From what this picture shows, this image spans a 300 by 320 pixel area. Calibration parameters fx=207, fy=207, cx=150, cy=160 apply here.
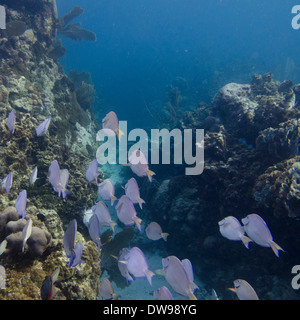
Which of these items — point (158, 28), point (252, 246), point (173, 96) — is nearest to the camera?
point (252, 246)

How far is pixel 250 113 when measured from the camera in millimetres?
6254

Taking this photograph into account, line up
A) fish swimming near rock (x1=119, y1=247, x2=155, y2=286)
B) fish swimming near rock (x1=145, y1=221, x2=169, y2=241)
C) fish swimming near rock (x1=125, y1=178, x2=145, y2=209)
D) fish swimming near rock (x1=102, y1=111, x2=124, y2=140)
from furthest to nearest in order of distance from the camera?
fish swimming near rock (x1=145, y1=221, x2=169, y2=241), fish swimming near rock (x1=125, y1=178, x2=145, y2=209), fish swimming near rock (x1=102, y1=111, x2=124, y2=140), fish swimming near rock (x1=119, y1=247, x2=155, y2=286)

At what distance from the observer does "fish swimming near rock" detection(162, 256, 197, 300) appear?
205 cm

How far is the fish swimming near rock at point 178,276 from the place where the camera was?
6.74 feet

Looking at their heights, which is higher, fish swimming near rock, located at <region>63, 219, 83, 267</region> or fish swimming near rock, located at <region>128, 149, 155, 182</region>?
fish swimming near rock, located at <region>128, 149, 155, 182</region>

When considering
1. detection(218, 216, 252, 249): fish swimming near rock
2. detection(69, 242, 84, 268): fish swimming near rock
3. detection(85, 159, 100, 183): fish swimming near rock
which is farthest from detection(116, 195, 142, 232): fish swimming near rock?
detection(218, 216, 252, 249): fish swimming near rock

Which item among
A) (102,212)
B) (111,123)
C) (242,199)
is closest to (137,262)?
(102,212)

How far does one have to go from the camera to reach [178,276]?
2.08m

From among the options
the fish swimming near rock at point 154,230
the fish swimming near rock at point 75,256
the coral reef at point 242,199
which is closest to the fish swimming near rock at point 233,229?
the fish swimming near rock at point 154,230

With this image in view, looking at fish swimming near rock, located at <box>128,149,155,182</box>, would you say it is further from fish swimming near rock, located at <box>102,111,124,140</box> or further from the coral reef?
the coral reef

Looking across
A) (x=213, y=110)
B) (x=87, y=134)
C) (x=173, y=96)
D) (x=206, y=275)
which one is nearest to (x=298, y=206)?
(x=206, y=275)

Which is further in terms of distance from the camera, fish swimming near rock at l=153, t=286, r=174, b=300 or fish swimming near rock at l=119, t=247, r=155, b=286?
fish swimming near rock at l=119, t=247, r=155, b=286

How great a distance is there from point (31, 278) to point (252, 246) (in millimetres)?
4235

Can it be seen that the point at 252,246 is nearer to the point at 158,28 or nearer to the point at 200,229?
the point at 200,229
